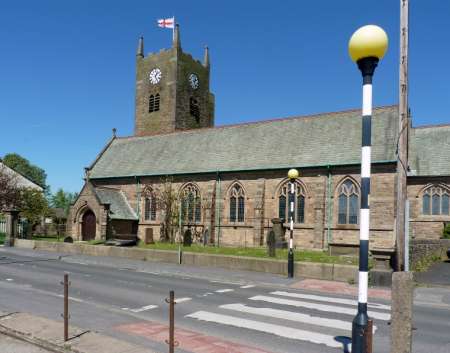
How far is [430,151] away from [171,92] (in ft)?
91.8

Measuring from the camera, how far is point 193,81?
50.0 m

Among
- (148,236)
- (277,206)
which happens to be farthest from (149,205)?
(277,206)

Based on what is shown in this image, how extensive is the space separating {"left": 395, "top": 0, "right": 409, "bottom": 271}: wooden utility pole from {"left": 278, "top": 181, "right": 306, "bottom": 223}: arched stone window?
16.0 metres

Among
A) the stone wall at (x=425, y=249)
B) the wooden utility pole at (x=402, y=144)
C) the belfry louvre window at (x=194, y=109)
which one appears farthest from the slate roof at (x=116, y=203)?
the wooden utility pole at (x=402, y=144)

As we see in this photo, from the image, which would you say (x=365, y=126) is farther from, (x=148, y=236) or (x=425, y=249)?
(x=148, y=236)

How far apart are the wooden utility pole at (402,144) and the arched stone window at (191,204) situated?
861 inches

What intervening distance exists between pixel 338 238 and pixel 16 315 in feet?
71.3

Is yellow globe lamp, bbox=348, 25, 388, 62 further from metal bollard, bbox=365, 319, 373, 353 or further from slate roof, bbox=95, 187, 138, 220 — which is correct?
slate roof, bbox=95, 187, 138, 220

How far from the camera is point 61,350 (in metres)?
7.18

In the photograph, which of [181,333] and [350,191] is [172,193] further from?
[181,333]

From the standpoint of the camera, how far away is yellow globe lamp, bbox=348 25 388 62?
17.4ft

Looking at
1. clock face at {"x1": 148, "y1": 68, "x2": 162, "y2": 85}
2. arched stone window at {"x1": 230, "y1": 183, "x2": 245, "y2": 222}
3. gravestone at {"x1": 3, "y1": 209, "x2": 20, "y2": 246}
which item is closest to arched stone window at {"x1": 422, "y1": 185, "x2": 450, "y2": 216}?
arched stone window at {"x1": 230, "y1": 183, "x2": 245, "y2": 222}

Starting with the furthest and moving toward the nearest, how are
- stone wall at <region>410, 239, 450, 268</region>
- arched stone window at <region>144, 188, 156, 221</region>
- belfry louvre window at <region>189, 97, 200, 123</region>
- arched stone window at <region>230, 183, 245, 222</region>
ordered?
1. belfry louvre window at <region>189, 97, 200, 123</region>
2. arched stone window at <region>144, 188, 156, 221</region>
3. arched stone window at <region>230, 183, 245, 222</region>
4. stone wall at <region>410, 239, 450, 268</region>

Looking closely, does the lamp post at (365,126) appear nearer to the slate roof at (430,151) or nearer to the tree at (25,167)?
the slate roof at (430,151)
